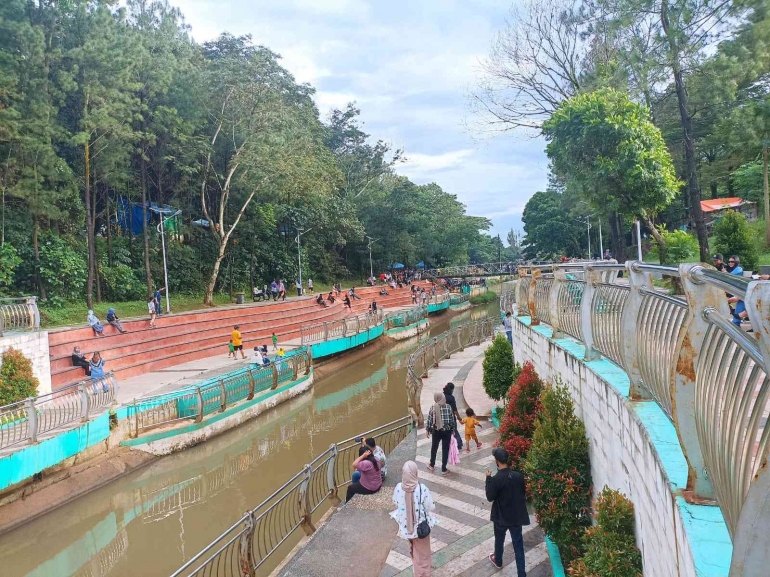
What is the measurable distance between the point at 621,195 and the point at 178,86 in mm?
22012

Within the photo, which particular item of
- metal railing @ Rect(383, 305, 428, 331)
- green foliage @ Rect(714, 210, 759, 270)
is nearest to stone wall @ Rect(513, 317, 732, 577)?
green foliage @ Rect(714, 210, 759, 270)

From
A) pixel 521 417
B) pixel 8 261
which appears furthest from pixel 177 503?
pixel 8 261

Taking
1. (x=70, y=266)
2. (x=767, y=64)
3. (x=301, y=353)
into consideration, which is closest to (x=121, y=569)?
(x=301, y=353)

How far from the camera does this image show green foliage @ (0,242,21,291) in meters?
20.0

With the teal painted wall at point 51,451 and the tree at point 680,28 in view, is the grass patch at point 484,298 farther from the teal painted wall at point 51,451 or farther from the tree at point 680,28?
the teal painted wall at point 51,451

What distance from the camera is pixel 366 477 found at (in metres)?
8.64

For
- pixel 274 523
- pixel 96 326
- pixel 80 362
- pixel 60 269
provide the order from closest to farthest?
pixel 274 523, pixel 80 362, pixel 96 326, pixel 60 269

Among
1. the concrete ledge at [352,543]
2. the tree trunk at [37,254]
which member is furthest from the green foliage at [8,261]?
the concrete ledge at [352,543]

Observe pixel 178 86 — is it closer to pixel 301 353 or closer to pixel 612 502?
pixel 301 353

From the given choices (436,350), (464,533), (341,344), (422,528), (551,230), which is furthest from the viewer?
(551,230)

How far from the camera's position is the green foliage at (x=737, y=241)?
18516 millimetres

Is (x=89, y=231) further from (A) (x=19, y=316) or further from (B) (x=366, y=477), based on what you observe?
(B) (x=366, y=477)

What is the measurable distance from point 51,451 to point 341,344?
14.9m

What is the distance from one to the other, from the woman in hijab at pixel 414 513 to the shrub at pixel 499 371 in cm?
696
